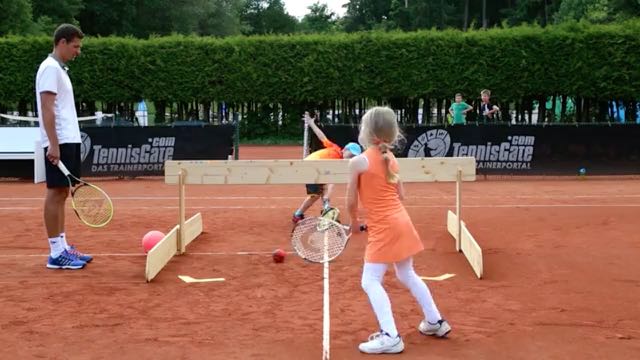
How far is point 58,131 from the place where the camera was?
6.95 meters

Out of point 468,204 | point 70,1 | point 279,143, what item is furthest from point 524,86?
point 70,1

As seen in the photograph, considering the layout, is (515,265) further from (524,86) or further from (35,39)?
(35,39)

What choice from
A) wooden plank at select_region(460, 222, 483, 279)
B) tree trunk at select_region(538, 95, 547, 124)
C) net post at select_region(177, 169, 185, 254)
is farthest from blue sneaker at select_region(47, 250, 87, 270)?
tree trunk at select_region(538, 95, 547, 124)

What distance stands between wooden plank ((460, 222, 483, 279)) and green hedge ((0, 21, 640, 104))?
17864 mm

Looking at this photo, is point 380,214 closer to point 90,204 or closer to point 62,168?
point 62,168

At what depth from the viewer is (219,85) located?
25.8m

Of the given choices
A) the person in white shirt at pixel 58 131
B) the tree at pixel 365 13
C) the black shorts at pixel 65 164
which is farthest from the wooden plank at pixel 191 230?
the tree at pixel 365 13

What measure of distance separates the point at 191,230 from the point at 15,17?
1242 inches

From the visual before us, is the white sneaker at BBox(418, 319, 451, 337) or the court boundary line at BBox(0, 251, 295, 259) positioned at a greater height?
the white sneaker at BBox(418, 319, 451, 337)

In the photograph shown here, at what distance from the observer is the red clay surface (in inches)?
195

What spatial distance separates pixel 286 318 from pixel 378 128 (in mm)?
1766

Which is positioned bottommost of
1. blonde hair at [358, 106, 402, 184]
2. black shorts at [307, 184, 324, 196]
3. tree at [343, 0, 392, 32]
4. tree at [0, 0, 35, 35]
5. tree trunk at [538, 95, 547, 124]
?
black shorts at [307, 184, 324, 196]

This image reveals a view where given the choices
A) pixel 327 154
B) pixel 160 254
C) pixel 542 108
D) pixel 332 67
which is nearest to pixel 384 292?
pixel 160 254

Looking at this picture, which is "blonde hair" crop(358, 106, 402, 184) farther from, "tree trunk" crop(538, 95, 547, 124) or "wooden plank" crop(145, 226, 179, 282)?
"tree trunk" crop(538, 95, 547, 124)
